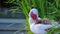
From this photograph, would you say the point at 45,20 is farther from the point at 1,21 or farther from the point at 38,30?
the point at 1,21

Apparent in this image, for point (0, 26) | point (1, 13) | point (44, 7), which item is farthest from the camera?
point (1, 13)

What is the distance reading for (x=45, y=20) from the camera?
68cm

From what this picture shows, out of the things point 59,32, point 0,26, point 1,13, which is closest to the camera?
point 59,32

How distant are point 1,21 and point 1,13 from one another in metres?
0.16

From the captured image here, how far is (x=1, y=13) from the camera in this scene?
371cm

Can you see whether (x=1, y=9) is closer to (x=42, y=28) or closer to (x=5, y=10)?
(x=5, y=10)

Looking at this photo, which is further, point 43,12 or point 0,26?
point 0,26

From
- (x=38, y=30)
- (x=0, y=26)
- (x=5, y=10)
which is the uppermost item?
(x=38, y=30)

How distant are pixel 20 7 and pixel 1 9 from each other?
291cm

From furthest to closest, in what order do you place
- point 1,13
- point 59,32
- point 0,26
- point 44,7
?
point 1,13
point 0,26
point 44,7
point 59,32

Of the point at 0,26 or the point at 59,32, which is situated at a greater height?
the point at 59,32

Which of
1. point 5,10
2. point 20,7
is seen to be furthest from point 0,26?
point 20,7

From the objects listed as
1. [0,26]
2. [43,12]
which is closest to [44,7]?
[43,12]

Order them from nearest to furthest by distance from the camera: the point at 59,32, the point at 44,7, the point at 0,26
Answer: the point at 59,32 → the point at 44,7 → the point at 0,26
